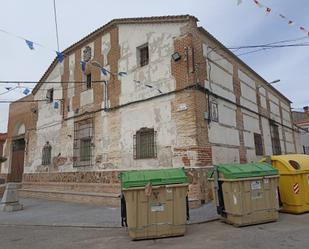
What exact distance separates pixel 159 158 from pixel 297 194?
4.58 metres

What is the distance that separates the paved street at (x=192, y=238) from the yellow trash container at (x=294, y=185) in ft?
1.12

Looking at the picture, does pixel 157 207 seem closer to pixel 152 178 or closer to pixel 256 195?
pixel 152 178

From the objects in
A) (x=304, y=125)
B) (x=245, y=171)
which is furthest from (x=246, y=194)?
(x=304, y=125)

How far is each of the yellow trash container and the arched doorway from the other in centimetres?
1552

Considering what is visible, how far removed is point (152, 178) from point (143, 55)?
7.20 metres

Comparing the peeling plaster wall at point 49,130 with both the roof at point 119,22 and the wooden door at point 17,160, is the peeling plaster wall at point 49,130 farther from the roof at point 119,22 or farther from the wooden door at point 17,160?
the wooden door at point 17,160

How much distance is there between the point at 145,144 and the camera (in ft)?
36.5

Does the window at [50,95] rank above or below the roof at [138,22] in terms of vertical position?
below

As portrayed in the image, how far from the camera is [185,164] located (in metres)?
9.73

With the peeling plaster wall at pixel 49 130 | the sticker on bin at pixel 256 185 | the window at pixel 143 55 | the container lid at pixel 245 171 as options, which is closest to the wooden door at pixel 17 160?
the peeling plaster wall at pixel 49 130

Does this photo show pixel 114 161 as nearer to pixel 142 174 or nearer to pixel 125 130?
pixel 125 130

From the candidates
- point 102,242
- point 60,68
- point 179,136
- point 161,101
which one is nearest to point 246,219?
point 102,242

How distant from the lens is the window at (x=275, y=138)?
16.7m

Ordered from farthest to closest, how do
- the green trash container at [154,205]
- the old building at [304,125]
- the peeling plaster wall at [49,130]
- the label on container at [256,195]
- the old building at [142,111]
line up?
the old building at [304,125] < the peeling plaster wall at [49,130] < the old building at [142,111] < the label on container at [256,195] < the green trash container at [154,205]
